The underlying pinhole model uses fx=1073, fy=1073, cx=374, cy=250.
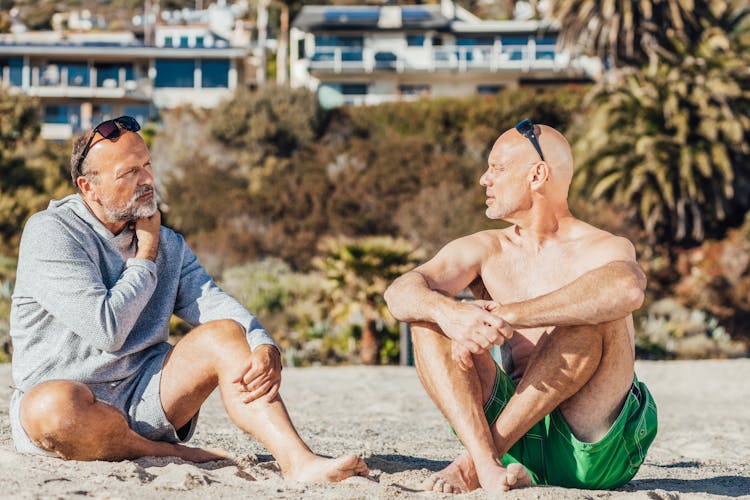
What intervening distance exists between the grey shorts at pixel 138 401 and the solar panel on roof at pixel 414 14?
148ft

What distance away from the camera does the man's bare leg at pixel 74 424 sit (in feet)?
11.6

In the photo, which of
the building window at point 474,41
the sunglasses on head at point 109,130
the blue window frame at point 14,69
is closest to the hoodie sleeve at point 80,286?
the sunglasses on head at point 109,130

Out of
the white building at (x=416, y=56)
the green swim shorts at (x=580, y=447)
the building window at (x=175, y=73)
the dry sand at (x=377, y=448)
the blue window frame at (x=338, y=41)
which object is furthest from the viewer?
the blue window frame at (x=338, y=41)

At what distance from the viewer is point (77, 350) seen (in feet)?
12.2

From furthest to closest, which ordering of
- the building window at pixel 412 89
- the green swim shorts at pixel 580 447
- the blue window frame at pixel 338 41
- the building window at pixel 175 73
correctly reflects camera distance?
1. the blue window frame at pixel 338 41
2. the building window at pixel 175 73
3. the building window at pixel 412 89
4. the green swim shorts at pixel 580 447

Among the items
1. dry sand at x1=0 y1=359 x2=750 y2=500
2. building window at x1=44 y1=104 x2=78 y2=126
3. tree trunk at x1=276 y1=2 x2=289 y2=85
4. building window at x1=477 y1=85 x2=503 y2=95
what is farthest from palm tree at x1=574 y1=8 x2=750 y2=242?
building window at x1=44 y1=104 x2=78 y2=126

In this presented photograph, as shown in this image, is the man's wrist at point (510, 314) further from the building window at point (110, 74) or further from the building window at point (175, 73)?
the building window at point (110, 74)

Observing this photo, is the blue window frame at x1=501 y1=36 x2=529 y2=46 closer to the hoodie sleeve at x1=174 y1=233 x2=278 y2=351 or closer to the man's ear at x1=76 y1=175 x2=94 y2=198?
the hoodie sleeve at x1=174 y1=233 x2=278 y2=351

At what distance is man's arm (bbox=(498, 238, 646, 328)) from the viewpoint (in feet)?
11.5

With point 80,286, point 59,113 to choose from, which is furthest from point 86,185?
point 59,113

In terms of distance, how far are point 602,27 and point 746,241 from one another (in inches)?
420

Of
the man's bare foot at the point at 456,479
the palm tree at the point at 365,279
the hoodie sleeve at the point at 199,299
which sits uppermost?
the hoodie sleeve at the point at 199,299

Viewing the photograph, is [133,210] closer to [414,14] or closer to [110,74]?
[110,74]

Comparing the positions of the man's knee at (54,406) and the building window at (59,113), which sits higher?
the man's knee at (54,406)
